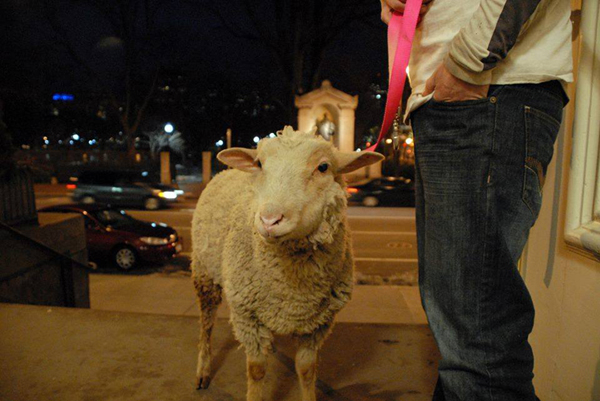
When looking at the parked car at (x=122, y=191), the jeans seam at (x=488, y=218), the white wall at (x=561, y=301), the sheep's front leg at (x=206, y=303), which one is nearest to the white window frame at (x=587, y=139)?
the white wall at (x=561, y=301)

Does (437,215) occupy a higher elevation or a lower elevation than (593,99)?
lower

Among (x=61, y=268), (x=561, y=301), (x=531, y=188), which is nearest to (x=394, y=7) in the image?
(x=531, y=188)

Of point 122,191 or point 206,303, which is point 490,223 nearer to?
point 206,303

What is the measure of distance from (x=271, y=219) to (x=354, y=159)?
0.59m

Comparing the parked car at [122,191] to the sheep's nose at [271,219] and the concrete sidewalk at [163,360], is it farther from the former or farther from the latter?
the sheep's nose at [271,219]

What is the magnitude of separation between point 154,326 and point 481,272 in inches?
114

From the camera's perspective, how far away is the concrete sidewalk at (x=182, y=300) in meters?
5.73

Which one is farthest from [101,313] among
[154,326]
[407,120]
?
[407,120]

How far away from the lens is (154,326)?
3465mm

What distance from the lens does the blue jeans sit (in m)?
1.28

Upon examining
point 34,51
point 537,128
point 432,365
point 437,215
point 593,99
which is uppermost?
point 34,51

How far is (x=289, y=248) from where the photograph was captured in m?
2.01

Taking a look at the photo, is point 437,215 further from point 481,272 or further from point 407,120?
point 407,120

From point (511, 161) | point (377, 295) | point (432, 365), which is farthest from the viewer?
point (377, 295)
